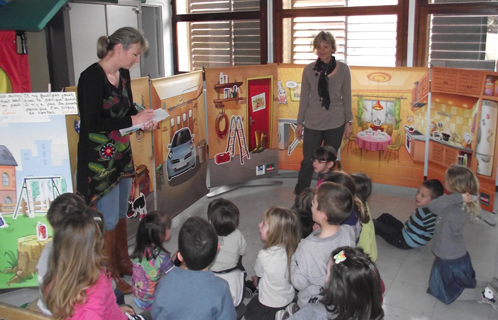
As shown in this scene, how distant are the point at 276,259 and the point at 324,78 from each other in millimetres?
2168

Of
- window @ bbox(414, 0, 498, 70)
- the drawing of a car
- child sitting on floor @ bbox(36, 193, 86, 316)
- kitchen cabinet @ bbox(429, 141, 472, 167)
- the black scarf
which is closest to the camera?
child sitting on floor @ bbox(36, 193, 86, 316)

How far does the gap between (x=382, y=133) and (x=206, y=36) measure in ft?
9.03

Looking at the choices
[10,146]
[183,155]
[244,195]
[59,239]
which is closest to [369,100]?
[244,195]

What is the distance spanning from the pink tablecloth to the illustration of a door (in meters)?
0.93

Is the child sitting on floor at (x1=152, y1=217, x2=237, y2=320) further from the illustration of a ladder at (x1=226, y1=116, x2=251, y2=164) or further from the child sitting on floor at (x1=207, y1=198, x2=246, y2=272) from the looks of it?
the illustration of a ladder at (x1=226, y1=116, x2=251, y2=164)

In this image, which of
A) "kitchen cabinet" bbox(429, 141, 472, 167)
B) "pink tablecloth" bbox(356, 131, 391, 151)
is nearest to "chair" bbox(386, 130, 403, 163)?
"pink tablecloth" bbox(356, 131, 391, 151)

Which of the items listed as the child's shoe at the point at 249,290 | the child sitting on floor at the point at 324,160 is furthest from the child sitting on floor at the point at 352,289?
the child sitting on floor at the point at 324,160

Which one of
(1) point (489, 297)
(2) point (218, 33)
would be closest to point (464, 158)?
(1) point (489, 297)

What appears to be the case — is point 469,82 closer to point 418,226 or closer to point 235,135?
point 418,226

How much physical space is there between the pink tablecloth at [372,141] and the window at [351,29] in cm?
87

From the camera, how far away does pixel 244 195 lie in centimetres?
486

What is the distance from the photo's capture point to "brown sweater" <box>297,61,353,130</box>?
4238 mm

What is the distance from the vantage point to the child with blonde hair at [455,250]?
9.54 feet

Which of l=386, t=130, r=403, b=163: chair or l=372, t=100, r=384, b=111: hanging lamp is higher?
l=372, t=100, r=384, b=111: hanging lamp
